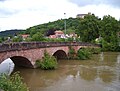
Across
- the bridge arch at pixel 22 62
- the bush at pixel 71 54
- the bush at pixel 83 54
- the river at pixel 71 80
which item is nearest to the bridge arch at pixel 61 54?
the bush at pixel 71 54

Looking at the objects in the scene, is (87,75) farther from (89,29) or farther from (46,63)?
(89,29)

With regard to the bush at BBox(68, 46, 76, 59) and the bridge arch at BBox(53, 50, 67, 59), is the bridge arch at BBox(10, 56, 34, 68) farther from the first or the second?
the bush at BBox(68, 46, 76, 59)

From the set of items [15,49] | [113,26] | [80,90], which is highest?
[113,26]

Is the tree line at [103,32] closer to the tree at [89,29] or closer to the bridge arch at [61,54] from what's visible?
the tree at [89,29]

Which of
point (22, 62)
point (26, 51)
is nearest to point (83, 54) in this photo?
point (22, 62)

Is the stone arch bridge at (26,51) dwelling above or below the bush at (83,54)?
above

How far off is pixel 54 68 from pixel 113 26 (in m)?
41.1

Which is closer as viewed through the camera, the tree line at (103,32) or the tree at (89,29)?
the tree line at (103,32)

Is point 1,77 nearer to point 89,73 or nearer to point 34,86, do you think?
point 34,86

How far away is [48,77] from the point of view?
2656 cm

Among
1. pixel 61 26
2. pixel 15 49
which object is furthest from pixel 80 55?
pixel 61 26

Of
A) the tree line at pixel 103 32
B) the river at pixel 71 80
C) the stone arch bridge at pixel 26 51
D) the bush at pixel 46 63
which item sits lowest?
the river at pixel 71 80

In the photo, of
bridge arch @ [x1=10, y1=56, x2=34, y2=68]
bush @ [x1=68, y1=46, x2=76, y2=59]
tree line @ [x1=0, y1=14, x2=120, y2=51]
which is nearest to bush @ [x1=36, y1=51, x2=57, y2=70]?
bridge arch @ [x1=10, y1=56, x2=34, y2=68]

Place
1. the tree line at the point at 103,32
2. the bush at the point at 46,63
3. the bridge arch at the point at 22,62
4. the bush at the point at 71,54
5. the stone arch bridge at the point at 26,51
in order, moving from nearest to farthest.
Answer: the stone arch bridge at the point at 26,51
the bridge arch at the point at 22,62
the bush at the point at 46,63
the bush at the point at 71,54
the tree line at the point at 103,32
